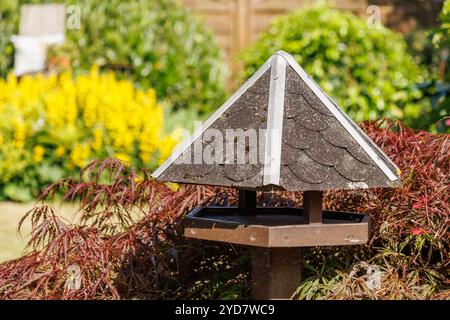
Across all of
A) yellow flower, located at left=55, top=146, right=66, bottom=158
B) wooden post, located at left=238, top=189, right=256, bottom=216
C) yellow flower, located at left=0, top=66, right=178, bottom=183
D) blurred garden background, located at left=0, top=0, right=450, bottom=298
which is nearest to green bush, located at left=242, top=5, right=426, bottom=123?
blurred garden background, located at left=0, top=0, right=450, bottom=298

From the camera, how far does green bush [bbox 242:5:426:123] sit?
8234 mm

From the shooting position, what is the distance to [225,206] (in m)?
4.04

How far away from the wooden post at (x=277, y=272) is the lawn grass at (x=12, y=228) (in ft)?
8.25

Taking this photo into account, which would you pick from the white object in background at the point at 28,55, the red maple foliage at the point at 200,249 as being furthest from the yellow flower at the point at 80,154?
the red maple foliage at the point at 200,249

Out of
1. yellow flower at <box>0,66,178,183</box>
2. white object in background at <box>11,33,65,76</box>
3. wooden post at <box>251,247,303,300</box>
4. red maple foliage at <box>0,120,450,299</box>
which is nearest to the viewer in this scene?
wooden post at <box>251,247,303,300</box>

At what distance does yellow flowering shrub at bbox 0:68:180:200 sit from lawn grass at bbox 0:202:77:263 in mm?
191

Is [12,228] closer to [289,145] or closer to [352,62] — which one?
[352,62]

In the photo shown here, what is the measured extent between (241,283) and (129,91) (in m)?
4.84

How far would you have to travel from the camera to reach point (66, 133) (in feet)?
26.3

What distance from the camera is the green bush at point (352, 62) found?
823cm

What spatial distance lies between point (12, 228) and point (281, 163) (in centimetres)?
449

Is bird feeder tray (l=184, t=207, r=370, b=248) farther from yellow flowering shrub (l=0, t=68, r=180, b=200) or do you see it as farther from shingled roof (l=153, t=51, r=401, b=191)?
yellow flowering shrub (l=0, t=68, r=180, b=200)
